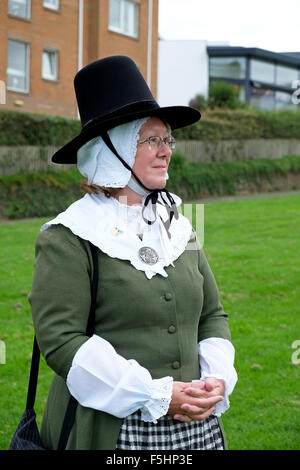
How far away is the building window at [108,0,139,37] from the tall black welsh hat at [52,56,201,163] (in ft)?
69.2

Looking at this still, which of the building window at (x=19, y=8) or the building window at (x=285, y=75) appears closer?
the building window at (x=19, y=8)

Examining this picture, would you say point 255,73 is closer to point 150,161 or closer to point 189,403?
point 150,161

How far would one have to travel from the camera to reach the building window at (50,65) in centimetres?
2150

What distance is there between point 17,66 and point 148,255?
19.2 metres

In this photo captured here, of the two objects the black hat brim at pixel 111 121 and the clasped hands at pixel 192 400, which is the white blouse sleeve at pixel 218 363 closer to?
the clasped hands at pixel 192 400

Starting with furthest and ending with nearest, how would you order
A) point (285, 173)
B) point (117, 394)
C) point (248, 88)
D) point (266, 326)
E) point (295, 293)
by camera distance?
1. point (248, 88)
2. point (285, 173)
3. point (295, 293)
4. point (266, 326)
5. point (117, 394)

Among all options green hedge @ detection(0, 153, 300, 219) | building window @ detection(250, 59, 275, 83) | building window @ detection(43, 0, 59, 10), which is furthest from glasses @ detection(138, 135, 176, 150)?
building window @ detection(250, 59, 275, 83)

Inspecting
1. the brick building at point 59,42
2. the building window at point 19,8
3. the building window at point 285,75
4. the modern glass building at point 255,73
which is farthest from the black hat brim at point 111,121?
the building window at point 285,75

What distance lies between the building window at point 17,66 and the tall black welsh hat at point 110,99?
60.5 ft

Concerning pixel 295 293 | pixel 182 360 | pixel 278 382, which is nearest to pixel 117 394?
pixel 182 360

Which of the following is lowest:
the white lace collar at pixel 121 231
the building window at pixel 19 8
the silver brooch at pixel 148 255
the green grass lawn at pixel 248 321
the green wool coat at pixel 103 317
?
the green grass lawn at pixel 248 321

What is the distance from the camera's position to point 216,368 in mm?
2553
